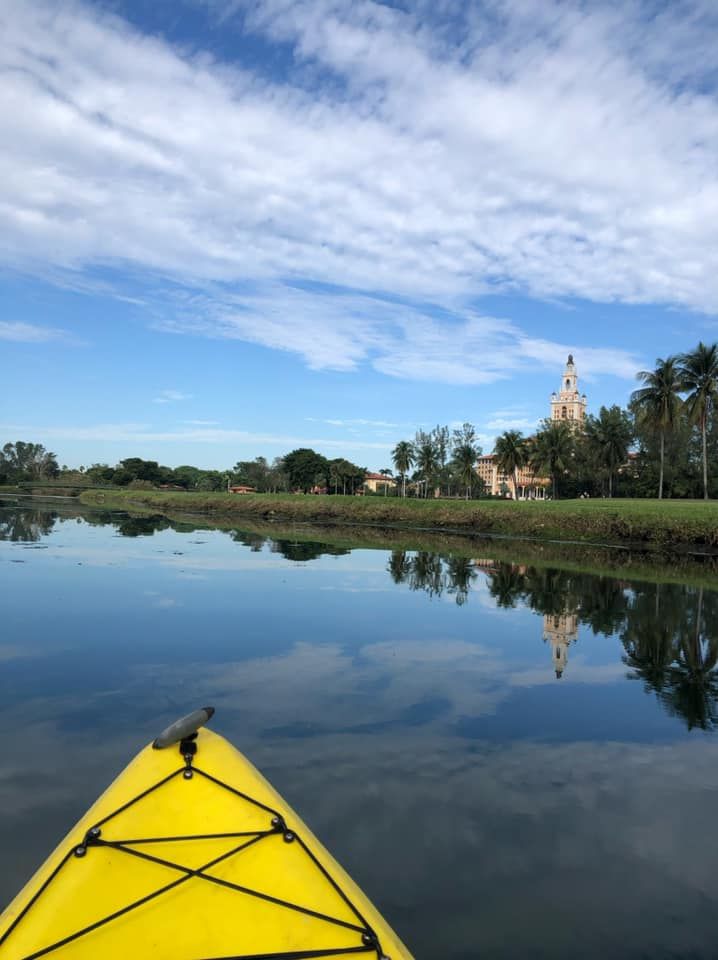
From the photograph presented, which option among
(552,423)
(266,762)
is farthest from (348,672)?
(552,423)

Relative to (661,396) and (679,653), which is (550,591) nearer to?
(679,653)

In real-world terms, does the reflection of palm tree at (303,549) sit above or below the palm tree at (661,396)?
below

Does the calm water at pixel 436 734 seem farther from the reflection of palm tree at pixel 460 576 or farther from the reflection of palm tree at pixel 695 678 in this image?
the reflection of palm tree at pixel 460 576

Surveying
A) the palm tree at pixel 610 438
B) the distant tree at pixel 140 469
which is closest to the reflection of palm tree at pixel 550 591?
the palm tree at pixel 610 438

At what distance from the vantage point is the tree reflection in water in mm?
9273

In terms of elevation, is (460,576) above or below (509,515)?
below

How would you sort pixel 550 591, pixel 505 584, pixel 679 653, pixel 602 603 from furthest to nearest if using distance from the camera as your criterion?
pixel 505 584
pixel 550 591
pixel 602 603
pixel 679 653

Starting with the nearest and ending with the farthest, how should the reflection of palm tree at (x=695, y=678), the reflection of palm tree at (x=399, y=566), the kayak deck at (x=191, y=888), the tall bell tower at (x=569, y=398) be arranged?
the kayak deck at (x=191, y=888) < the reflection of palm tree at (x=695, y=678) < the reflection of palm tree at (x=399, y=566) < the tall bell tower at (x=569, y=398)

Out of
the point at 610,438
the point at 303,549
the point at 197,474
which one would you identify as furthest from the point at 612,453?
the point at 197,474

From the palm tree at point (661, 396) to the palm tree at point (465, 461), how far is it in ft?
87.4

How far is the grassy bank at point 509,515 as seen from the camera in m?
32.3

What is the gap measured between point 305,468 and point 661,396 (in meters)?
58.7

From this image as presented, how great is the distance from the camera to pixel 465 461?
77500mm

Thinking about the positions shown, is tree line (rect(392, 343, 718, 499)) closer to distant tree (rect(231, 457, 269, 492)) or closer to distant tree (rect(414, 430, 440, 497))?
distant tree (rect(414, 430, 440, 497))
